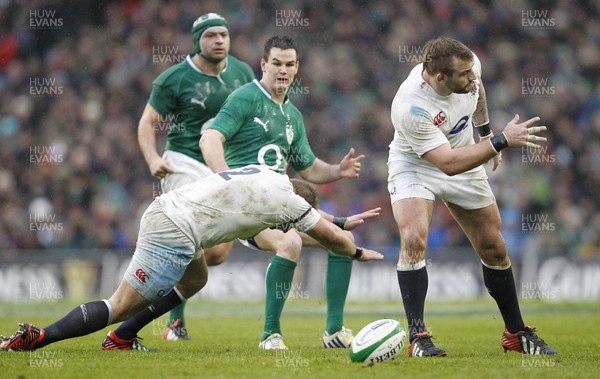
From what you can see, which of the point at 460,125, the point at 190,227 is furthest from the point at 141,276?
the point at 460,125

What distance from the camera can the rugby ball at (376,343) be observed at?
21.6ft

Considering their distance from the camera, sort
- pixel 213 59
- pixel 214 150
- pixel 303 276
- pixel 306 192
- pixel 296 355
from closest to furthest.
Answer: pixel 296 355, pixel 306 192, pixel 214 150, pixel 213 59, pixel 303 276

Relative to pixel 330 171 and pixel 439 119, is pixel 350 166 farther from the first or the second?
pixel 439 119

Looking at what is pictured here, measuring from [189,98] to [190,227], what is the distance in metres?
2.88

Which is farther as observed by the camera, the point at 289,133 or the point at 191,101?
the point at 191,101

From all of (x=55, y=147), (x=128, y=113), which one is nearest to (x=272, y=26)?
(x=128, y=113)

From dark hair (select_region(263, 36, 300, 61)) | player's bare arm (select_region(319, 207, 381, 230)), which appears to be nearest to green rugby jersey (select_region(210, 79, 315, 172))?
dark hair (select_region(263, 36, 300, 61))

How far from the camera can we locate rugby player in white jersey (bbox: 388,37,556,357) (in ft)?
23.4

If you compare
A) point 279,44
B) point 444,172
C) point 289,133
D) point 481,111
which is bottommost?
point 444,172

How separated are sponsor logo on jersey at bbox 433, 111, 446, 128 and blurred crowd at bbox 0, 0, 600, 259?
31.2ft

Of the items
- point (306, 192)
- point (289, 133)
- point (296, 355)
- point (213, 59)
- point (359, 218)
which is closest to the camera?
point (359, 218)

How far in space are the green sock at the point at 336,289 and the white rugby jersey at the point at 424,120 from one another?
4.21 feet

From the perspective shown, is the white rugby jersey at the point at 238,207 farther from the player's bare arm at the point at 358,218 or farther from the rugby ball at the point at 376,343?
the rugby ball at the point at 376,343

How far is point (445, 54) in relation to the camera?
7.18 meters
